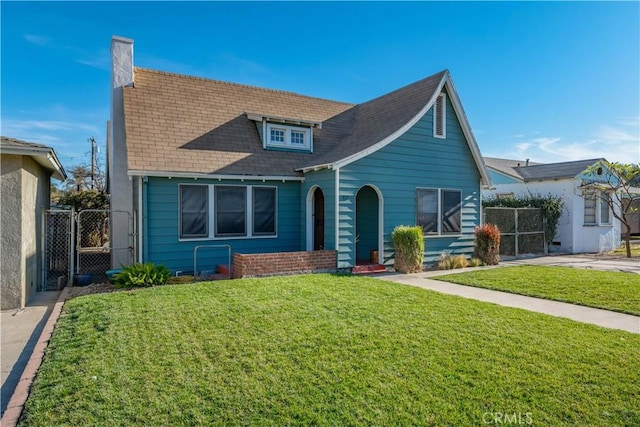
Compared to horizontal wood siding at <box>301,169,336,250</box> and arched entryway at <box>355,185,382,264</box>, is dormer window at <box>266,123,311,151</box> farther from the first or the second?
arched entryway at <box>355,185,382,264</box>

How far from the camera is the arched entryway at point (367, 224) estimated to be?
480 inches

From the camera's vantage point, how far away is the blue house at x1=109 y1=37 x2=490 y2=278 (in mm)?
9914

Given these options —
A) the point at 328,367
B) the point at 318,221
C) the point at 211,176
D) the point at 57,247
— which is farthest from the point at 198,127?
the point at 328,367

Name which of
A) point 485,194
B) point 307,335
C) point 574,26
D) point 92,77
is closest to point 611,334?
point 307,335

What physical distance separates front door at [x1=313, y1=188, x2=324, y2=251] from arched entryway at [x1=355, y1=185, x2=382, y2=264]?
4.01 ft

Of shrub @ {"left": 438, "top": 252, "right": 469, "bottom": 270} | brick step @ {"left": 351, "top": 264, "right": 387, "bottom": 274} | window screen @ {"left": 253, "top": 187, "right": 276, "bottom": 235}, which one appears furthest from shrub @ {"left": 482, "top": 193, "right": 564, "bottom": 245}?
window screen @ {"left": 253, "top": 187, "right": 276, "bottom": 235}

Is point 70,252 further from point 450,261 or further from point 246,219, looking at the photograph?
point 450,261

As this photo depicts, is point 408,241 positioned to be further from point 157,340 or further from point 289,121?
point 157,340

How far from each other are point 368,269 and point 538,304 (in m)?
4.61

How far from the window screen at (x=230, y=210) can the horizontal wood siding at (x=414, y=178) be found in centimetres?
289

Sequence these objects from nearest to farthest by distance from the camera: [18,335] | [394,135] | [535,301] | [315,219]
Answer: [18,335]
[535,301]
[394,135]
[315,219]

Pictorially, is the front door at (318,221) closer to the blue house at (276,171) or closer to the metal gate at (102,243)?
the blue house at (276,171)

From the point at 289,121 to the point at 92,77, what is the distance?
8.91 meters

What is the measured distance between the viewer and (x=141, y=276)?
27.1 ft
